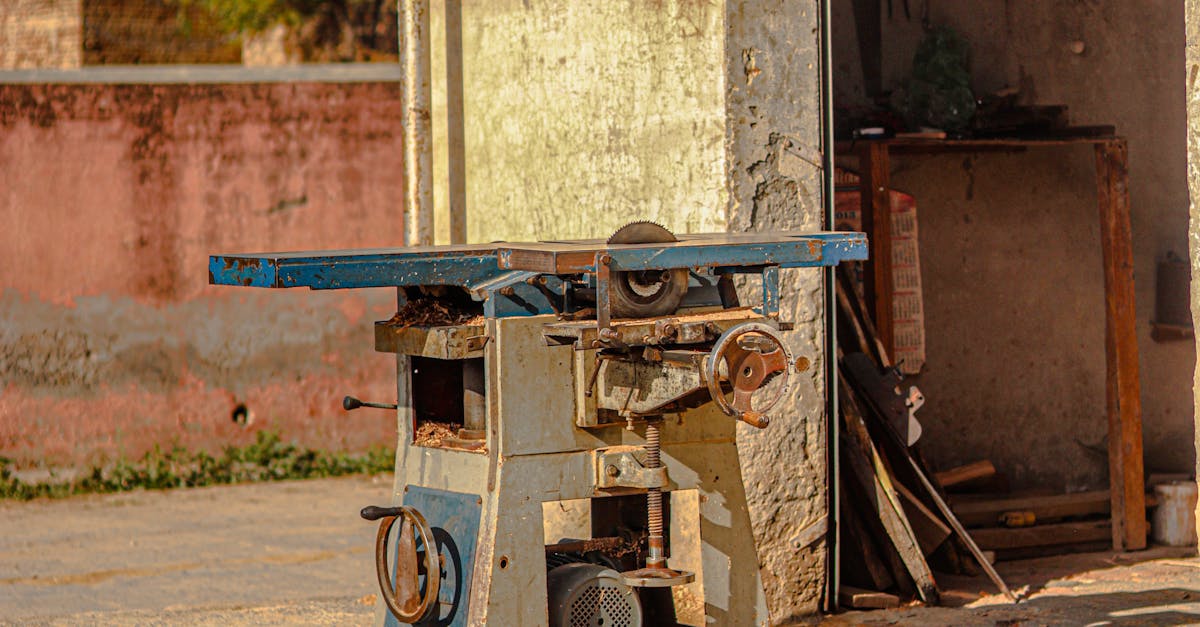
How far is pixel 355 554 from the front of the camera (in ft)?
22.9

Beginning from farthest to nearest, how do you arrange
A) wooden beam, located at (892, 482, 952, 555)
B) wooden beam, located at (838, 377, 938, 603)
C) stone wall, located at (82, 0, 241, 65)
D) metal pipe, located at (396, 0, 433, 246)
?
stone wall, located at (82, 0, 241, 65) < metal pipe, located at (396, 0, 433, 246) < wooden beam, located at (892, 482, 952, 555) < wooden beam, located at (838, 377, 938, 603)

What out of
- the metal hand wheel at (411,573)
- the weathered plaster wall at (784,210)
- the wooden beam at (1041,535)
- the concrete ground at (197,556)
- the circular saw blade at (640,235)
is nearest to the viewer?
the circular saw blade at (640,235)

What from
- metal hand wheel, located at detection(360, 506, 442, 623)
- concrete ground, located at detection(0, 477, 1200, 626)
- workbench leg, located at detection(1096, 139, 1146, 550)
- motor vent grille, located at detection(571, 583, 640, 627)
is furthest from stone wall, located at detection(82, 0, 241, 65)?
motor vent grille, located at detection(571, 583, 640, 627)

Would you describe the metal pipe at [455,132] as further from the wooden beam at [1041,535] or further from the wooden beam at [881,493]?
the wooden beam at [1041,535]

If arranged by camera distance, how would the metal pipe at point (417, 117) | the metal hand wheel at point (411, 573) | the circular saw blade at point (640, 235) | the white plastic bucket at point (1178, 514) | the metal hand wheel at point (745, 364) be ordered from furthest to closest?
1. the metal pipe at point (417, 117)
2. the white plastic bucket at point (1178, 514)
3. the metal hand wheel at point (411, 573)
4. the circular saw blade at point (640, 235)
5. the metal hand wheel at point (745, 364)

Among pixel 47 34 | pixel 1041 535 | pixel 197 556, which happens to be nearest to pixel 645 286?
pixel 1041 535

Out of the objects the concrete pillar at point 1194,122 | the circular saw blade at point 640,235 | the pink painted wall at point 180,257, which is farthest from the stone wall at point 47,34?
the concrete pillar at point 1194,122

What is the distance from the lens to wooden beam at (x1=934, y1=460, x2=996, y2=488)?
6.68m

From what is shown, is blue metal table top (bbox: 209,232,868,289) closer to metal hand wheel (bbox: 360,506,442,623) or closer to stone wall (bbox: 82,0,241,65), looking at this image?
metal hand wheel (bbox: 360,506,442,623)

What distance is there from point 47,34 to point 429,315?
15585mm

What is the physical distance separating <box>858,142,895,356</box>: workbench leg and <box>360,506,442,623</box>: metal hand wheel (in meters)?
2.97

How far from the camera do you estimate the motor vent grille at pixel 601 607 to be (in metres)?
3.83

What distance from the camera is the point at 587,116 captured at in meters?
5.82

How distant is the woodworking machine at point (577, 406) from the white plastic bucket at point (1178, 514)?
10.4ft
